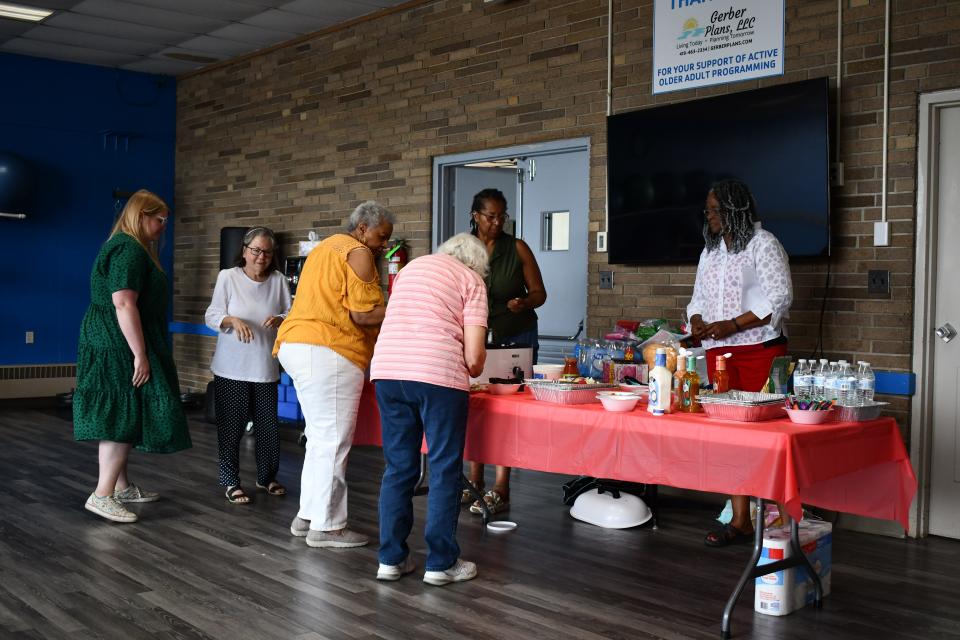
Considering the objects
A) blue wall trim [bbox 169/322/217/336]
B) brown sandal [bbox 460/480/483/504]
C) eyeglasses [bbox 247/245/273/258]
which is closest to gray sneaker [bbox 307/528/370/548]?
brown sandal [bbox 460/480/483/504]

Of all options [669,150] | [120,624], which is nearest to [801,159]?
[669,150]

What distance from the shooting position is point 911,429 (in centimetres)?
492

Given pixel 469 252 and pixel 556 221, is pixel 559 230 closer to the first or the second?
pixel 556 221

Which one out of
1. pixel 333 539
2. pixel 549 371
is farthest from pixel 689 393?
pixel 333 539

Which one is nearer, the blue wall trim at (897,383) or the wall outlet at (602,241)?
the blue wall trim at (897,383)

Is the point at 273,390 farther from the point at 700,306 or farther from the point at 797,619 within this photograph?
the point at 797,619

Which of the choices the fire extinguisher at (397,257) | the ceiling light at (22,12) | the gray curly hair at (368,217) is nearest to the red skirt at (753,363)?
the gray curly hair at (368,217)

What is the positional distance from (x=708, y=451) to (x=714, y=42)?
10.2 feet

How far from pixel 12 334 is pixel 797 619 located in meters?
8.12

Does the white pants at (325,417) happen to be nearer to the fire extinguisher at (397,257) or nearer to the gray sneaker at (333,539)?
the gray sneaker at (333,539)

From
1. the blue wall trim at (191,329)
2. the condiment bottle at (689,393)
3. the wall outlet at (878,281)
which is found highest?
the wall outlet at (878,281)

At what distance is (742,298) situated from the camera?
457 centimetres

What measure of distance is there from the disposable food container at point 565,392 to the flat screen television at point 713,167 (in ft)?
6.28

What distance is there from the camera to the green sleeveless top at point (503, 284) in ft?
17.4
